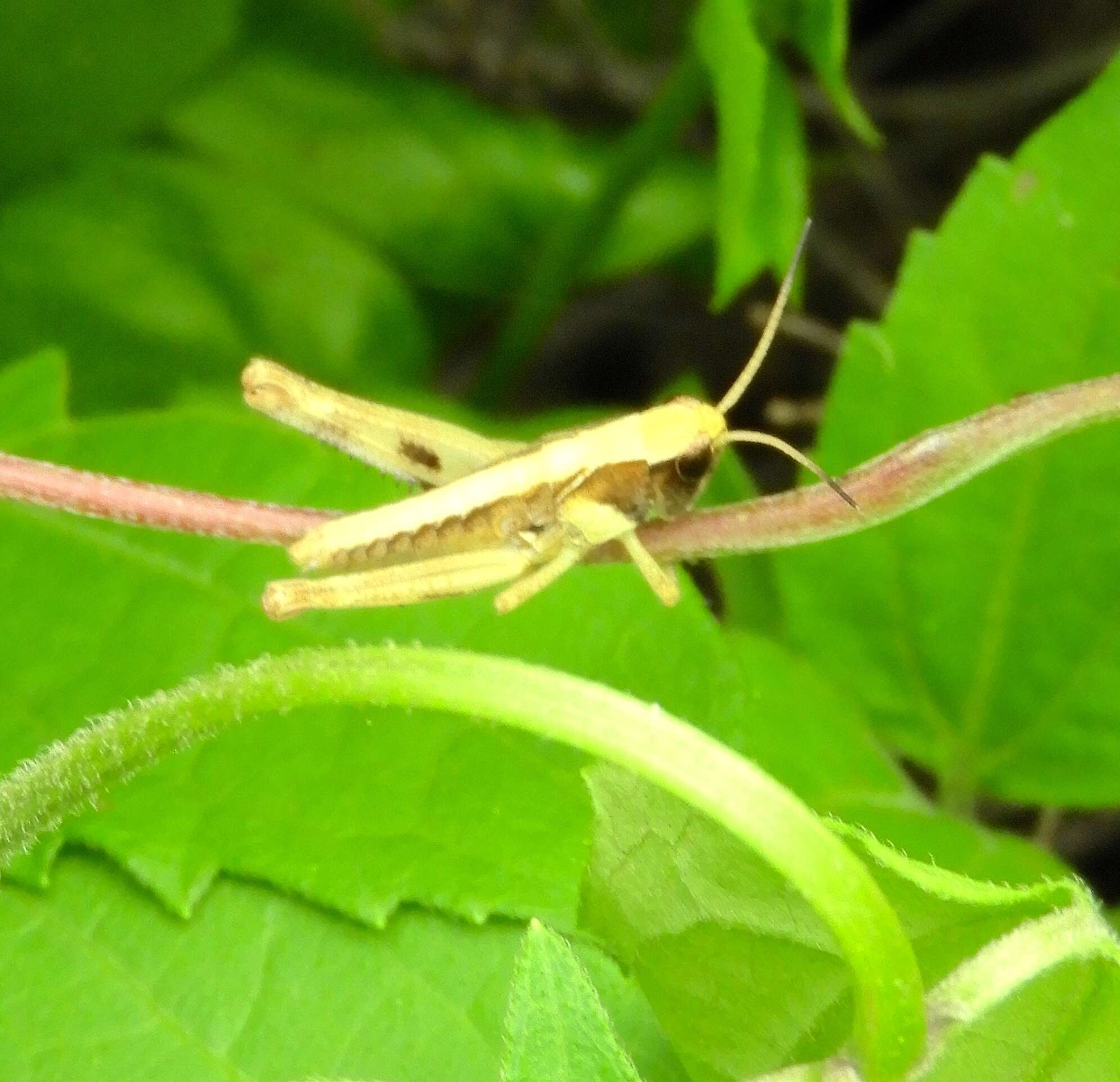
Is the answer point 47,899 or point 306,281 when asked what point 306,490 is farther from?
point 306,281

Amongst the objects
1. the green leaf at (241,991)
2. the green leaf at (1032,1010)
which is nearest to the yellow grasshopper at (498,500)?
the green leaf at (241,991)

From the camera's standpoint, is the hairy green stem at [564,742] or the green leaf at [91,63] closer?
the hairy green stem at [564,742]

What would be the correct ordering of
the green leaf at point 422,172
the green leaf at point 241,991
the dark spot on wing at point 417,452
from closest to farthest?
the green leaf at point 241,991, the dark spot on wing at point 417,452, the green leaf at point 422,172

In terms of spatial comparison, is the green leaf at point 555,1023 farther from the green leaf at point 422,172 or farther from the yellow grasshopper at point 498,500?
the green leaf at point 422,172

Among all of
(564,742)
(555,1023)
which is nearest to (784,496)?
(564,742)

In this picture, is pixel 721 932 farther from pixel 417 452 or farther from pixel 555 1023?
pixel 417 452
